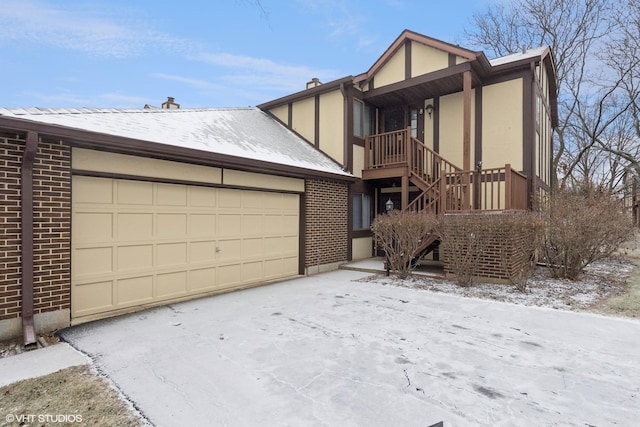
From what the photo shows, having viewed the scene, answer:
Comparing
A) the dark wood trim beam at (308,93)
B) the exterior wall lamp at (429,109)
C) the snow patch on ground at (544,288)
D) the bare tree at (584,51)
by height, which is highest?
the bare tree at (584,51)

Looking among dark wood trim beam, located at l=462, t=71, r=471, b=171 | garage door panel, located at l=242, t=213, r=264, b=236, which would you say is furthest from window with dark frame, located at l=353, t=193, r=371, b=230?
garage door panel, located at l=242, t=213, r=264, b=236

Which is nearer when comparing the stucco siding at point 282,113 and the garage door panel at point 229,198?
the garage door panel at point 229,198

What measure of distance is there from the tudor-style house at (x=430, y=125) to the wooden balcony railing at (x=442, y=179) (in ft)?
0.09

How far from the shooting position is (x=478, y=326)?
4.58m

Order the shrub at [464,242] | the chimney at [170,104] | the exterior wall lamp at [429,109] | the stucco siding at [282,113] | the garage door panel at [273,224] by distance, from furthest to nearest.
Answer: the chimney at [170,104]
the stucco siding at [282,113]
the exterior wall lamp at [429,109]
the garage door panel at [273,224]
the shrub at [464,242]

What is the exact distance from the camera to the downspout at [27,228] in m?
4.25

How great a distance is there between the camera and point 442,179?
8125 millimetres

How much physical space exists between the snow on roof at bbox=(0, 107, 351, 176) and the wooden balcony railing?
155 centimetres

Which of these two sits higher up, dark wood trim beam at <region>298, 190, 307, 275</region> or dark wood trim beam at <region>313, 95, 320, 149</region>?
dark wood trim beam at <region>313, 95, 320, 149</region>

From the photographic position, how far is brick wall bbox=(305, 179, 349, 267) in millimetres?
8703

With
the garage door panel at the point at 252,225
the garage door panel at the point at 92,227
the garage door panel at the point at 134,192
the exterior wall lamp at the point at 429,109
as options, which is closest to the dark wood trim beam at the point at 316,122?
the exterior wall lamp at the point at 429,109

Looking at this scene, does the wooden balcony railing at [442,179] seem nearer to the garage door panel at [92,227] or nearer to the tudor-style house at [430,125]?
the tudor-style house at [430,125]

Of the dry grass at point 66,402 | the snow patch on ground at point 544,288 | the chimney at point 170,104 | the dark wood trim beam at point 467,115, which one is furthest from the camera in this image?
the chimney at point 170,104

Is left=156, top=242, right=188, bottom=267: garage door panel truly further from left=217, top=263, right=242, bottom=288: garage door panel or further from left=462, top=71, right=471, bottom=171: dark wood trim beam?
left=462, top=71, right=471, bottom=171: dark wood trim beam
